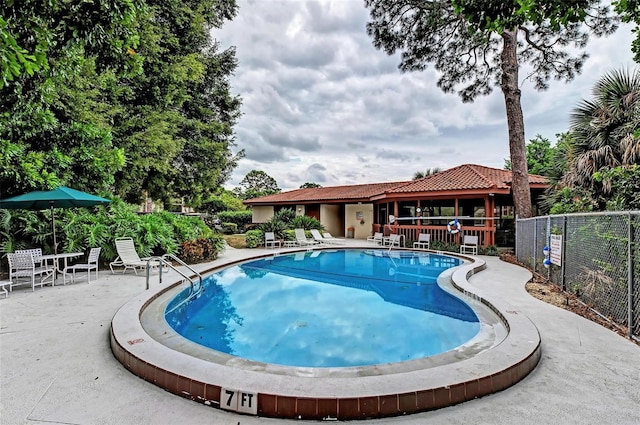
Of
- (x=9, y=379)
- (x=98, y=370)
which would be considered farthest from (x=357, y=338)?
(x=9, y=379)

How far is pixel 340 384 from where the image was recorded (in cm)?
299

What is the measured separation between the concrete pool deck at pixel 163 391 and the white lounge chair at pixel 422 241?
32.2 feet

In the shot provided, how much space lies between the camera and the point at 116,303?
20.3 ft

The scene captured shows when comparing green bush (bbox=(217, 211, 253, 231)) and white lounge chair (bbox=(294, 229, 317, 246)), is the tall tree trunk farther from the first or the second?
green bush (bbox=(217, 211, 253, 231))

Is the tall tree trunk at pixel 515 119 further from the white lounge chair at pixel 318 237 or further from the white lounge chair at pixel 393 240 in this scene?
the white lounge chair at pixel 318 237

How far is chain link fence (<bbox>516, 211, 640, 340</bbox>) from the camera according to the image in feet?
14.4

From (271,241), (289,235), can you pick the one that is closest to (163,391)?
(271,241)

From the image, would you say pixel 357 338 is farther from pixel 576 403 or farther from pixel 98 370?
pixel 98 370

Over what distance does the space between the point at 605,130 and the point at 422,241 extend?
821 centimetres

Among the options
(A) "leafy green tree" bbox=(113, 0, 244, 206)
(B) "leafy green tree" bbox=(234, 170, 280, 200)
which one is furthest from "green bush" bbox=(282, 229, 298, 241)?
(B) "leafy green tree" bbox=(234, 170, 280, 200)

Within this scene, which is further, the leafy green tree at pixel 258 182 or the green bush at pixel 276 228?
Result: the leafy green tree at pixel 258 182

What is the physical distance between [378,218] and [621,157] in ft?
44.2

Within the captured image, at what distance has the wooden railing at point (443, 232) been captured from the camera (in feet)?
46.1

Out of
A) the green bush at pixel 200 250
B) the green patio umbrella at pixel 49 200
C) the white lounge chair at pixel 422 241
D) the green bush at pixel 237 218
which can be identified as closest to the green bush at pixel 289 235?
the green bush at pixel 200 250
